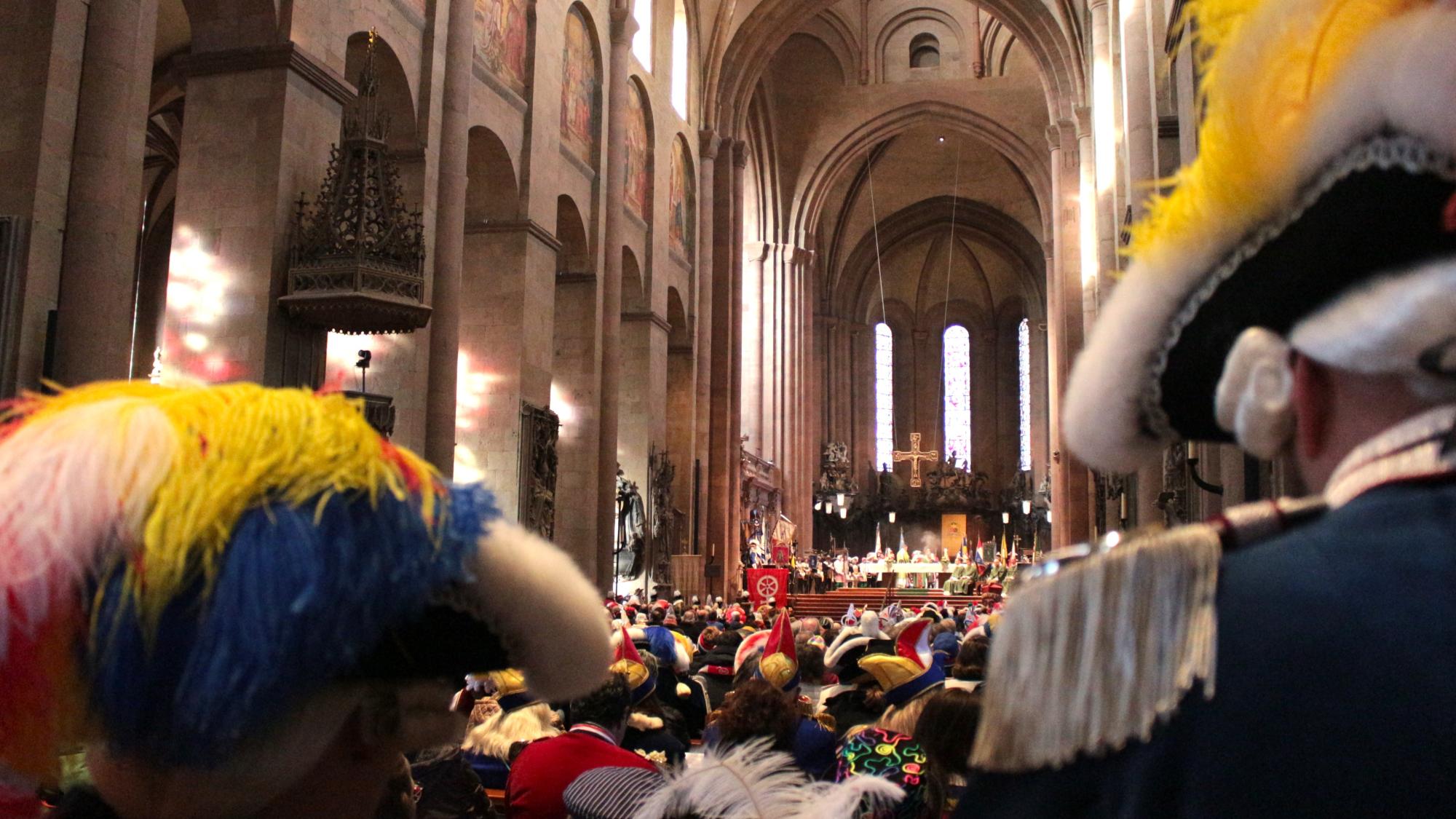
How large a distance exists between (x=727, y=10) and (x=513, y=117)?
11.3m

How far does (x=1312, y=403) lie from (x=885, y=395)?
4540 cm

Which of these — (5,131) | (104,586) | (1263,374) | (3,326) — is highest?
(5,131)

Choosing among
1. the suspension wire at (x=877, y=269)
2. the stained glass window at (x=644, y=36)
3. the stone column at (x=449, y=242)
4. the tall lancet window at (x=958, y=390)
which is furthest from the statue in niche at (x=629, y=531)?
the tall lancet window at (x=958, y=390)

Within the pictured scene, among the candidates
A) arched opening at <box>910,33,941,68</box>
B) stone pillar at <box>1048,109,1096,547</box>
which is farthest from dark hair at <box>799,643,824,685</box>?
arched opening at <box>910,33,941,68</box>

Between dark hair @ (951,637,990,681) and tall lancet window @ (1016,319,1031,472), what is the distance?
39.3 m

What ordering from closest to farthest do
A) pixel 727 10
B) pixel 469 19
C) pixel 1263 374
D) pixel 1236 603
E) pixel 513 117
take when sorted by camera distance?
pixel 1236 603, pixel 1263 374, pixel 469 19, pixel 513 117, pixel 727 10

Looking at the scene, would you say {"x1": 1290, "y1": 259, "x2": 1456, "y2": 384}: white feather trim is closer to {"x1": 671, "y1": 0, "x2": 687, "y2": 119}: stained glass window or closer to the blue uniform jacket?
the blue uniform jacket

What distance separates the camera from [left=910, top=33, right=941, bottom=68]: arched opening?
3450cm

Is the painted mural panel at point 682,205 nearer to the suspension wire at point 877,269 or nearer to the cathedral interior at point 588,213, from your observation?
the cathedral interior at point 588,213

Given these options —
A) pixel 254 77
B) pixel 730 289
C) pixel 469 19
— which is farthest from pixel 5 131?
pixel 730 289

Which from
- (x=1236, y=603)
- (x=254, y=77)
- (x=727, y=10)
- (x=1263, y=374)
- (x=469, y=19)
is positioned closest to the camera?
(x=1236, y=603)

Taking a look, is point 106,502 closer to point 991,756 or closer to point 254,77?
point 991,756

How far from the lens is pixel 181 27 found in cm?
1482

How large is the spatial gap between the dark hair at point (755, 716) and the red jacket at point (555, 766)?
0.27m
